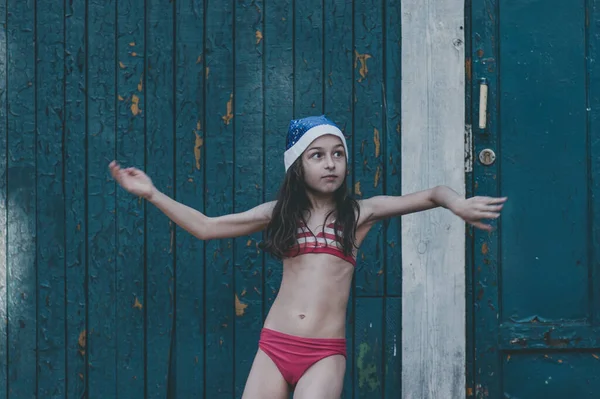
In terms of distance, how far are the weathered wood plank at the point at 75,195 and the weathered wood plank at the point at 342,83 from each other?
1.27 meters

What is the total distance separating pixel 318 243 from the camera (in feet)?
12.4

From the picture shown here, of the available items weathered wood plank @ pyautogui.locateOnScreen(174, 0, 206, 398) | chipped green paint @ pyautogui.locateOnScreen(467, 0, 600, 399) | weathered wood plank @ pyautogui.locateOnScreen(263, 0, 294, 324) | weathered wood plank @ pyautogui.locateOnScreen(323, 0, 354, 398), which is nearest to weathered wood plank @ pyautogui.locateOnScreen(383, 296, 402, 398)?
weathered wood plank @ pyautogui.locateOnScreen(323, 0, 354, 398)

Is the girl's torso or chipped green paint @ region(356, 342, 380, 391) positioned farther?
chipped green paint @ region(356, 342, 380, 391)

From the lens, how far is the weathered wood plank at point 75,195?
192 inches

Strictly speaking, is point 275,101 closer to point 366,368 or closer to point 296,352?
point 366,368

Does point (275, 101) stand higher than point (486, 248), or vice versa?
point (275, 101)

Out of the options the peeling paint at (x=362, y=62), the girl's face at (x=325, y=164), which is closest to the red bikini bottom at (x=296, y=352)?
the girl's face at (x=325, y=164)

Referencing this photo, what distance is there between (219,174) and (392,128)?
36.6 inches

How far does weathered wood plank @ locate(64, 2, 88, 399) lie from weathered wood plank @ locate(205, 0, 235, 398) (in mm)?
643

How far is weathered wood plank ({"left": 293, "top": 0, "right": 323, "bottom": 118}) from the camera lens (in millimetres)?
4883

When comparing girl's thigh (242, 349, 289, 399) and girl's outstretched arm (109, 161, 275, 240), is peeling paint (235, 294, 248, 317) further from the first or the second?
girl's thigh (242, 349, 289, 399)

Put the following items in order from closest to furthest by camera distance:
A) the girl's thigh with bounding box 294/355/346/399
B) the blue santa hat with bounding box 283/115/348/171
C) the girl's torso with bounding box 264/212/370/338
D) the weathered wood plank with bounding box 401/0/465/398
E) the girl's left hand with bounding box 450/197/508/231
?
1. the girl's left hand with bounding box 450/197/508/231
2. the girl's thigh with bounding box 294/355/346/399
3. the girl's torso with bounding box 264/212/370/338
4. the blue santa hat with bounding box 283/115/348/171
5. the weathered wood plank with bounding box 401/0/465/398

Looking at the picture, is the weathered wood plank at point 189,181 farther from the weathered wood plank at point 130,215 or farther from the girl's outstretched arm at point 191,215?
the girl's outstretched arm at point 191,215

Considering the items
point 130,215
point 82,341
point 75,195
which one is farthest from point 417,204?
point 82,341
